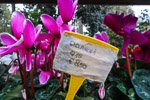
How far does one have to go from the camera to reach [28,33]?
41cm

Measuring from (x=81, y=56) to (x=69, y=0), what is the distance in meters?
0.14

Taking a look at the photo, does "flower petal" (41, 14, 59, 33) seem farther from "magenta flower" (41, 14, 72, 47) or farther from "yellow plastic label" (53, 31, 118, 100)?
"yellow plastic label" (53, 31, 118, 100)

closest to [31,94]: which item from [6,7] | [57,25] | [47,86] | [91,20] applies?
[47,86]

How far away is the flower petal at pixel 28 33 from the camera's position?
41 centimetres

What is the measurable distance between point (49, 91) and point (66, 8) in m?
0.23

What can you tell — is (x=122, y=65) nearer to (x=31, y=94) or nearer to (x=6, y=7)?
(x=31, y=94)

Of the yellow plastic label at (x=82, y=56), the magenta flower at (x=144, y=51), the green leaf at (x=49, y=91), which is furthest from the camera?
the magenta flower at (x=144, y=51)

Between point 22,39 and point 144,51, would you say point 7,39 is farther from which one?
point 144,51

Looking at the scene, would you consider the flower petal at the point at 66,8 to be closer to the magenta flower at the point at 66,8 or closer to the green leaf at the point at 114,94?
the magenta flower at the point at 66,8

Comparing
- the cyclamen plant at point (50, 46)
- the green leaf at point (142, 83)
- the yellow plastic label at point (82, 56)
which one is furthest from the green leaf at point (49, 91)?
the green leaf at point (142, 83)

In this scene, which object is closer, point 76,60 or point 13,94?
point 76,60

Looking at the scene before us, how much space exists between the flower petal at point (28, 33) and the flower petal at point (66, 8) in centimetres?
8

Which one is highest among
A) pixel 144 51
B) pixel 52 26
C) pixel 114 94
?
pixel 52 26

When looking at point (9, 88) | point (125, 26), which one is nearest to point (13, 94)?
point (9, 88)
